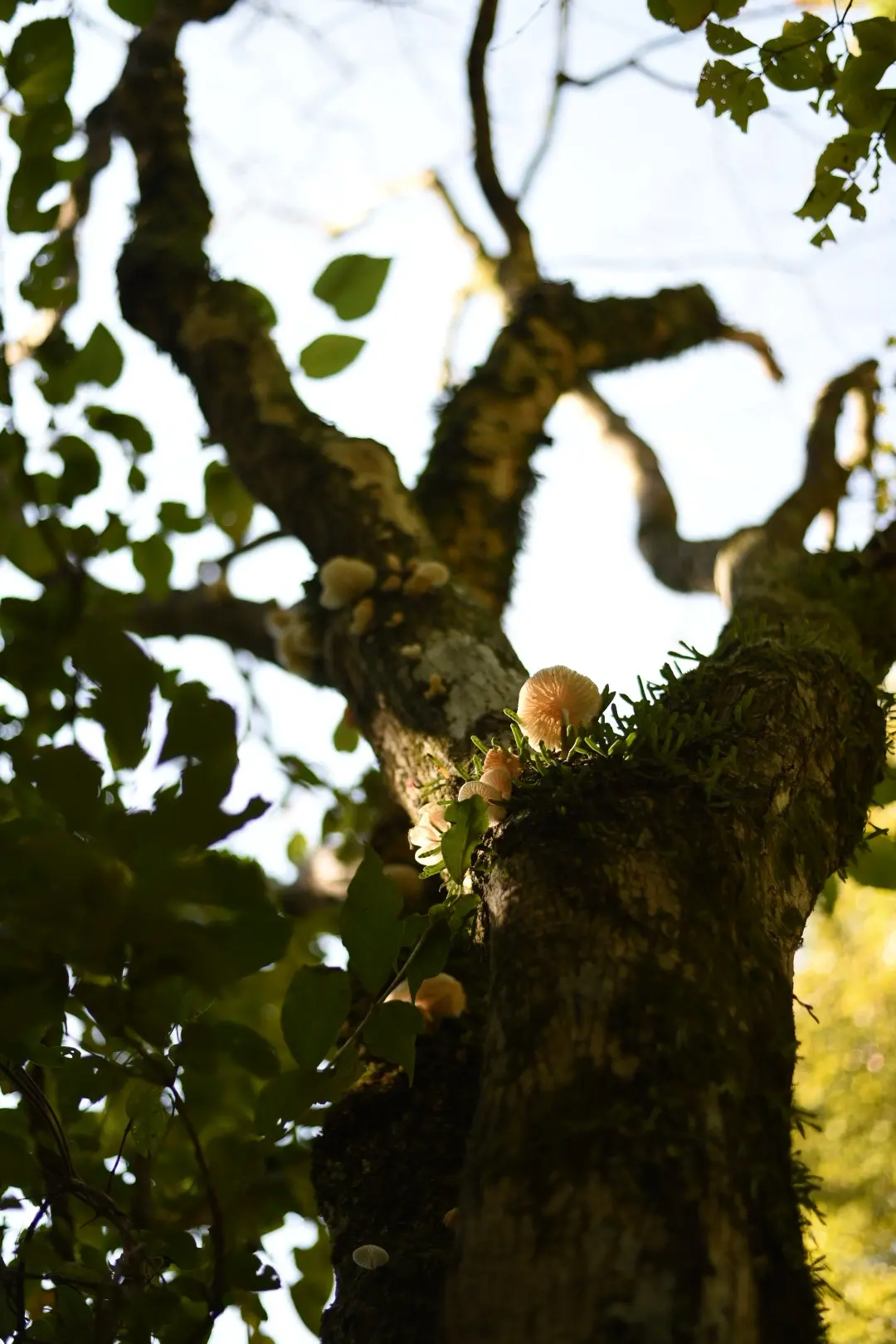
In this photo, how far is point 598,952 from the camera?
3.43ft

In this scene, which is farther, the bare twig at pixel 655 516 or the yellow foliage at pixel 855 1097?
the yellow foliage at pixel 855 1097

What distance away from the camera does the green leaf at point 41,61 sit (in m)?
→ 1.83

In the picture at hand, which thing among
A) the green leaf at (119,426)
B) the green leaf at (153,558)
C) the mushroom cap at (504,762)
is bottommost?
the mushroom cap at (504,762)

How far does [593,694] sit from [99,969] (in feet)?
2.62

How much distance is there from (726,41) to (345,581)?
3.75 feet

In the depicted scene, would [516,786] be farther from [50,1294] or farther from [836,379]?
[836,379]

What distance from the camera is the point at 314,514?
2318 mm

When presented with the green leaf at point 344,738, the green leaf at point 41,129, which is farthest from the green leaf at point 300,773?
the green leaf at point 41,129

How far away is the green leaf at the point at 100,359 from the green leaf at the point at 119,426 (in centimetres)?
9

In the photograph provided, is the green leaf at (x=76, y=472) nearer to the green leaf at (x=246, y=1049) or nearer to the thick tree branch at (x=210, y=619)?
the thick tree branch at (x=210, y=619)

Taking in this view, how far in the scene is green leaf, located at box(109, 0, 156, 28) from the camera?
200 centimetres

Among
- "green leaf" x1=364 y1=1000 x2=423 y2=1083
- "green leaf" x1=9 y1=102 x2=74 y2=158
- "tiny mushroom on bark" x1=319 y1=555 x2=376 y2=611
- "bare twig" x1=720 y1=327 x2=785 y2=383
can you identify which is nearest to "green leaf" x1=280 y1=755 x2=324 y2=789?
"tiny mushroom on bark" x1=319 y1=555 x2=376 y2=611

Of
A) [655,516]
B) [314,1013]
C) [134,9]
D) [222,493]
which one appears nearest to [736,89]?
[134,9]

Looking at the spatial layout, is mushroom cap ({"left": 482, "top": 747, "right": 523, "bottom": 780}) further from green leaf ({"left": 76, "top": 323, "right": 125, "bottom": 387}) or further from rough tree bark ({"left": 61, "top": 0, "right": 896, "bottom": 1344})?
green leaf ({"left": 76, "top": 323, "right": 125, "bottom": 387})
